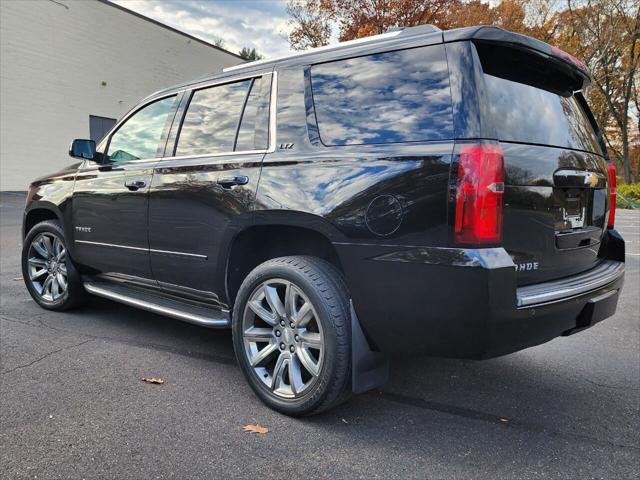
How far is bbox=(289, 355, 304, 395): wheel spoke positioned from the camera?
2.81 meters

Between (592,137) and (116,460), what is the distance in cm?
323

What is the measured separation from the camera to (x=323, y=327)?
2.65 m

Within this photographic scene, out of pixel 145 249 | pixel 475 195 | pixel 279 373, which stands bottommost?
pixel 279 373

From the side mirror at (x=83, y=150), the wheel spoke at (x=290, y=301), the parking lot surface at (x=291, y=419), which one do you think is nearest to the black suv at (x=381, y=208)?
the wheel spoke at (x=290, y=301)

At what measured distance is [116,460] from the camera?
237 cm

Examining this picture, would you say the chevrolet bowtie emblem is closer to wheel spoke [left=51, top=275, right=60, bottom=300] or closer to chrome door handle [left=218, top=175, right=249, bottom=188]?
chrome door handle [left=218, top=175, right=249, bottom=188]

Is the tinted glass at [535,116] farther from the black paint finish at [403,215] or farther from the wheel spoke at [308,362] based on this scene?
the wheel spoke at [308,362]

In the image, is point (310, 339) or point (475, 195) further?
point (310, 339)

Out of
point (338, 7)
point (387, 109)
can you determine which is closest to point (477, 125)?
point (387, 109)

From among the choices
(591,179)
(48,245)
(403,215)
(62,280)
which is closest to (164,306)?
(62,280)

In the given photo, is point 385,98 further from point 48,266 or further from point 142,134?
point 48,266

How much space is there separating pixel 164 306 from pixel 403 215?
6.60 feet

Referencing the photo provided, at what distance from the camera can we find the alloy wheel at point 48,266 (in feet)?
15.4

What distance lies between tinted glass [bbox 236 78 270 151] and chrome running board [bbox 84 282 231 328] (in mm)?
1102
